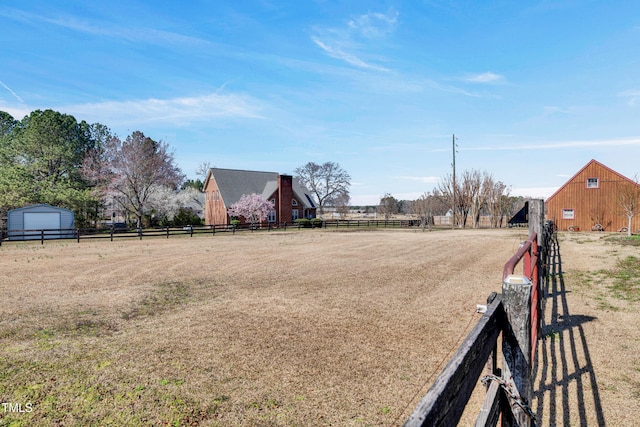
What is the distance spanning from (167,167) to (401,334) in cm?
4266

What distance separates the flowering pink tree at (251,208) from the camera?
47.6 metres

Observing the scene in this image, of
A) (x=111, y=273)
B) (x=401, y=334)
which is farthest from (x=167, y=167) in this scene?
(x=401, y=334)

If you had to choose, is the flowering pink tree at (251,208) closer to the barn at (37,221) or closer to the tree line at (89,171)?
the tree line at (89,171)

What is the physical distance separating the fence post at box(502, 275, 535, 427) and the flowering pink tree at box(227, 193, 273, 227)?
46.1m

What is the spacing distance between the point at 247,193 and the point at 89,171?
1826cm

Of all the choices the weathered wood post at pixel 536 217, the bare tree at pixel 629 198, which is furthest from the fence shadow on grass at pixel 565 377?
the bare tree at pixel 629 198

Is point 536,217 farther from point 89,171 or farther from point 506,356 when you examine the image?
point 89,171

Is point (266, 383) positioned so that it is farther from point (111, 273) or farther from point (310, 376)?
point (111, 273)

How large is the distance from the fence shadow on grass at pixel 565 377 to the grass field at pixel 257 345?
3cm

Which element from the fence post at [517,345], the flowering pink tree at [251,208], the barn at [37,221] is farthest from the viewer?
the flowering pink tree at [251,208]

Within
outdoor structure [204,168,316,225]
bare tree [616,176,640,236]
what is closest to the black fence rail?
outdoor structure [204,168,316,225]

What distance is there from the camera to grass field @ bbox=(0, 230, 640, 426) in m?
4.31

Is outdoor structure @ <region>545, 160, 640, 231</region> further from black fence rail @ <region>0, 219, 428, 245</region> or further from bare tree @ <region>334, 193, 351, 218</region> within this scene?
bare tree @ <region>334, 193, 351, 218</region>

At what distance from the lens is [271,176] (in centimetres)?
5609
